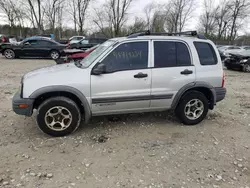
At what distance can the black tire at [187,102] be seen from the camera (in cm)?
398

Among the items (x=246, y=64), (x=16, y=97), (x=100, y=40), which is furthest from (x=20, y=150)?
(x=100, y=40)

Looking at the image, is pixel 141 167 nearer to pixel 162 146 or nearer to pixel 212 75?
pixel 162 146

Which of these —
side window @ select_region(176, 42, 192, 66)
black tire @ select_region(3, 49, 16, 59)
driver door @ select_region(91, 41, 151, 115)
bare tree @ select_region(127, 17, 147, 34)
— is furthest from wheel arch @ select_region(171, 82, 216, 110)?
bare tree @ select_region(127, 17, 147, 34)

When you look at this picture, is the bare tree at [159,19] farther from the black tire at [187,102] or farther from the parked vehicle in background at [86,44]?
the black tire at [187,102]

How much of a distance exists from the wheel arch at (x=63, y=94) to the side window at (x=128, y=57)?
652mm

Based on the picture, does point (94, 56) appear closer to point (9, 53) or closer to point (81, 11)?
point (9, 53)

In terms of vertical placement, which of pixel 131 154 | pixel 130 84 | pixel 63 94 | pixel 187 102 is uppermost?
pixel 130 84

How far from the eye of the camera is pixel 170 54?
380cm

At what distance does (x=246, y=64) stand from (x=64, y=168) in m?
11.9

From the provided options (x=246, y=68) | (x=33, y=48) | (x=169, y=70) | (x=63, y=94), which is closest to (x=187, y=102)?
(x=169, y=70)

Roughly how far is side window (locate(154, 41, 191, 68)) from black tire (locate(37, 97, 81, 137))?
64.8 inches

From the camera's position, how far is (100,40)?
16.7m

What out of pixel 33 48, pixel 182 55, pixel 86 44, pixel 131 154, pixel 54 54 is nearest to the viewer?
pixel 131 154

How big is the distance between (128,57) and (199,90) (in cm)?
159
